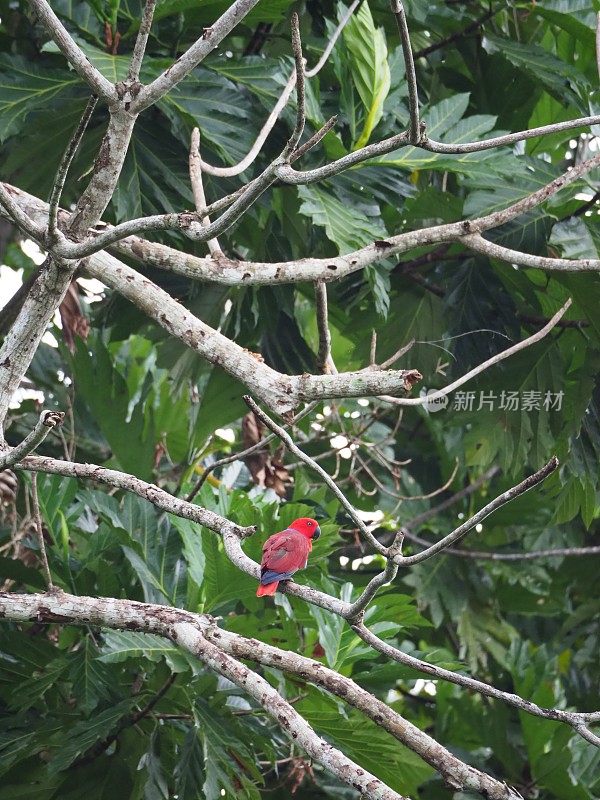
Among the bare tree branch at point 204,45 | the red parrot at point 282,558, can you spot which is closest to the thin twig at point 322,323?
the red parrot at point 282,558

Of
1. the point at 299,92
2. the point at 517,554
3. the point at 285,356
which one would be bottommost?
the point at 517,554

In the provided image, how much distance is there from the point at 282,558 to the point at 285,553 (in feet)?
0.10

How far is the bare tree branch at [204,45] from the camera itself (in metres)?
1.98

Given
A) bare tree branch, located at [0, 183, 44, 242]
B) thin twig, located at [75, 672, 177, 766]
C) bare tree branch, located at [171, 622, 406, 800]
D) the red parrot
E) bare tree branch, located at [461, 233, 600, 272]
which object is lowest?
thin twig, located at [75, 672, 177, 766]

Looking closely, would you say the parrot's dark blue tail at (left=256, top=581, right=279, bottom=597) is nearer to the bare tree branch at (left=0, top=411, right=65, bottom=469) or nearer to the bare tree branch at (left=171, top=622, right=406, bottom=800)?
the bare tree branch at (left=171, top=622, right=406, bottom=800)

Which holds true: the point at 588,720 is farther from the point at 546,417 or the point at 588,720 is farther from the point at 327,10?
the point at 327,10

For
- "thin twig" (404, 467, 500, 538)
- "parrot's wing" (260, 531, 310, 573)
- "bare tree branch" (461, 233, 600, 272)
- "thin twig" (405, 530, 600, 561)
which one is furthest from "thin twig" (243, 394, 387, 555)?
"thin twig" (404, 467, 500, 538)

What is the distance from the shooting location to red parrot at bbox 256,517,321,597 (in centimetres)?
263

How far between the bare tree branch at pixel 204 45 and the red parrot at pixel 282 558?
115cm

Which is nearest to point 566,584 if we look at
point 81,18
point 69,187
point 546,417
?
point 546,417

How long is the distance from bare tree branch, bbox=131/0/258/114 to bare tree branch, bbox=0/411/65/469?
70 cm

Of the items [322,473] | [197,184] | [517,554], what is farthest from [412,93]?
[517,554]

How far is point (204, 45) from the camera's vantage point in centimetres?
202

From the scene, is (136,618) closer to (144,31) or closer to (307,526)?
(307,526)
